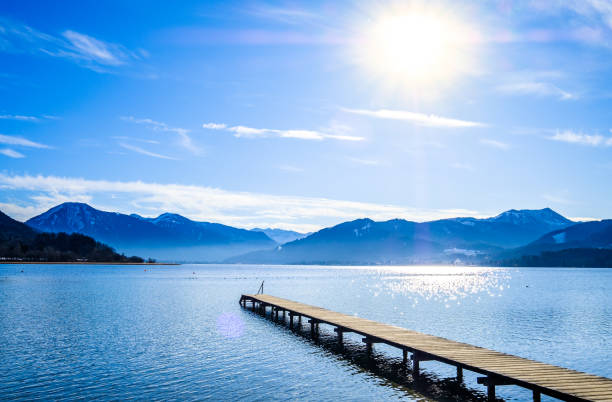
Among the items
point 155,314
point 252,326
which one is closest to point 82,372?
point 252,326

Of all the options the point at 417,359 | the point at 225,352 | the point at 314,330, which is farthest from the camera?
the point at 314,330

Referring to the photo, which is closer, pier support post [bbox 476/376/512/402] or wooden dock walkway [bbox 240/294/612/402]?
wooden dock walkway [bbox 240/294/612/402]

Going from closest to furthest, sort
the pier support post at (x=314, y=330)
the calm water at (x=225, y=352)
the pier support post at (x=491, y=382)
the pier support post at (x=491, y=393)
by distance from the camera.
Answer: the pier support post at (x=491, y=382) < the pier support post at (x=491, y=393) < the calm water at (x=225, y=352) < the pier support post at (x=314, y=330)

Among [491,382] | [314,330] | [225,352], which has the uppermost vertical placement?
[491,382]

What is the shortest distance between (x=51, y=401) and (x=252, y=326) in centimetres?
2695

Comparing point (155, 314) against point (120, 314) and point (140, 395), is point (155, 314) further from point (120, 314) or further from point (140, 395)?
point (140, 395)


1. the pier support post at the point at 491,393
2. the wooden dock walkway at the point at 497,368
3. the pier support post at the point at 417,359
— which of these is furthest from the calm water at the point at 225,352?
the wooden dock walkway at the point at 497,368

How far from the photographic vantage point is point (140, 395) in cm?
2222

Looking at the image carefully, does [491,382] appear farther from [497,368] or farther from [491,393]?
[497,368]

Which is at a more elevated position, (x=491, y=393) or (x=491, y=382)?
(x=491, y=382)

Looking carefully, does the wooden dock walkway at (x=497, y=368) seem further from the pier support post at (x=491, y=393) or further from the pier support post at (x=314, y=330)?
the pier support post at (x=314, y=330)

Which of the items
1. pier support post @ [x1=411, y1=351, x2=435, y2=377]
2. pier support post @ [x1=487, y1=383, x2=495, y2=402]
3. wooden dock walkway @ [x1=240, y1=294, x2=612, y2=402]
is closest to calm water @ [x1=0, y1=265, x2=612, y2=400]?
pier support post @ [x1=411, y1=351, x2=435, y2=377]

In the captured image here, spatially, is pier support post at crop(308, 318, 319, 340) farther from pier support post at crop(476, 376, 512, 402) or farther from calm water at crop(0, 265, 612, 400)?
pier support post at crop(476, 376, 512, 402)

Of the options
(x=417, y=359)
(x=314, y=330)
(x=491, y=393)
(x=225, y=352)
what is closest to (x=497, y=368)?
(x=491, y=393)
